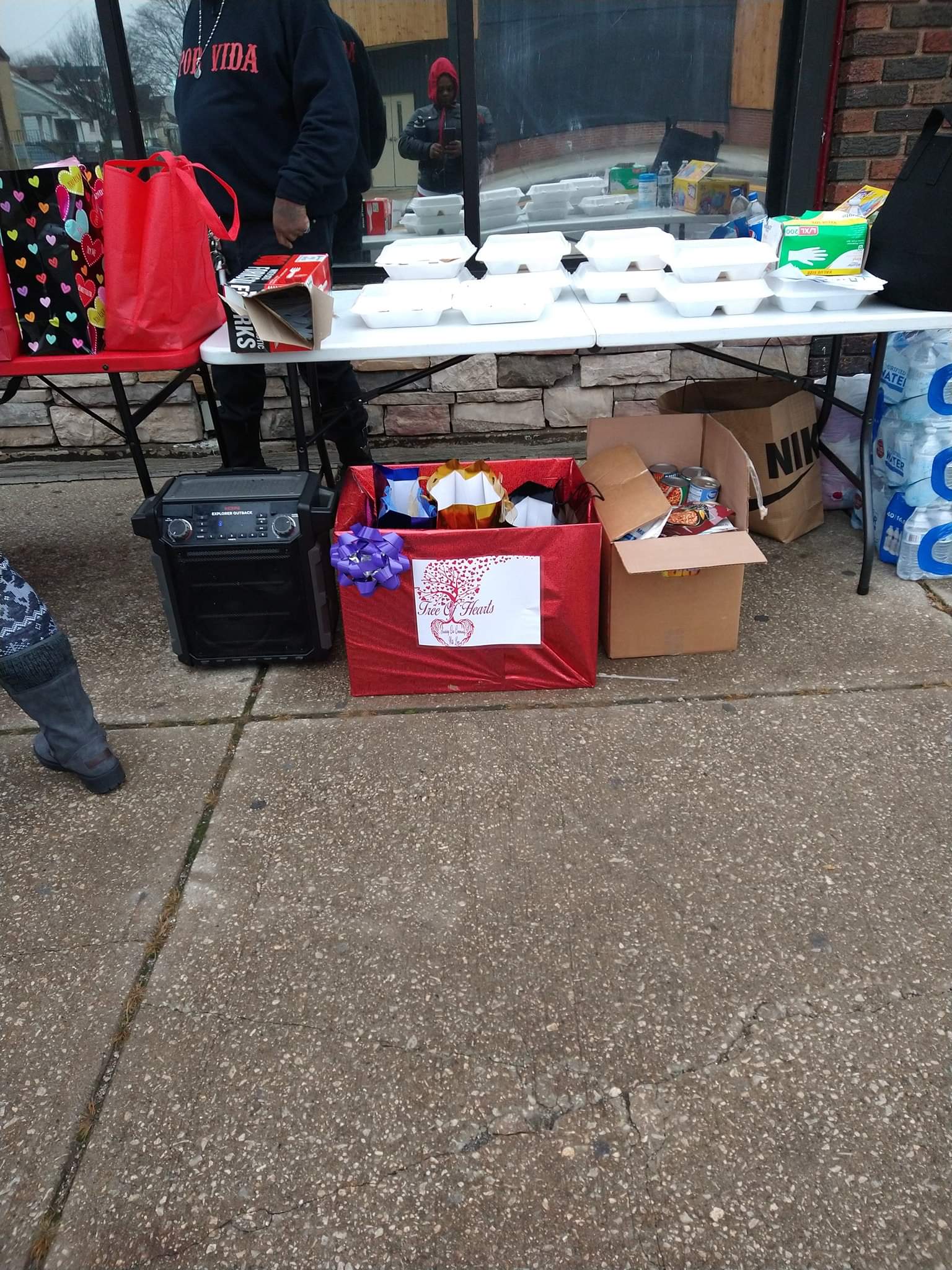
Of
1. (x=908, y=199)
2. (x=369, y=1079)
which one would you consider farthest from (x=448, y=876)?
(x=908, y=199)

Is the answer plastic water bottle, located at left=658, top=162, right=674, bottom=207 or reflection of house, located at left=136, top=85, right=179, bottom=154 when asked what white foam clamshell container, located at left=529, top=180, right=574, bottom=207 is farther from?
reflection of house, located at left=136, top=85, right=179, bottom=154

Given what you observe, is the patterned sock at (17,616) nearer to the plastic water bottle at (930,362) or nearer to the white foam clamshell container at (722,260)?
the white foam clamshell container at (722,260)

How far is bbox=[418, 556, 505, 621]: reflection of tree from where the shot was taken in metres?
2.47

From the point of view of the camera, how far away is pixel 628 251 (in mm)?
3055

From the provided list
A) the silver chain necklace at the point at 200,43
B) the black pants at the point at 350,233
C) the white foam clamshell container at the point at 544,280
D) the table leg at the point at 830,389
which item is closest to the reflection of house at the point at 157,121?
the black pants at the point at 350,233

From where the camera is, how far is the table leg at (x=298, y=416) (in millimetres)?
2811

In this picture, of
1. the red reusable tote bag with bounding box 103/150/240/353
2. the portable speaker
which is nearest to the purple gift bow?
the portable speaker

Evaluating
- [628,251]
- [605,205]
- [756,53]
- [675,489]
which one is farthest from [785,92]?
[675,489]

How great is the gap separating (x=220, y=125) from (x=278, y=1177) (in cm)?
306

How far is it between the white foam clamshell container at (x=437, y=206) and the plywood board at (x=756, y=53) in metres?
1.23

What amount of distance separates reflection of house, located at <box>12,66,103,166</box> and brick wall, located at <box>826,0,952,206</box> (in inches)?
121

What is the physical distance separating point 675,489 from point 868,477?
743 mm

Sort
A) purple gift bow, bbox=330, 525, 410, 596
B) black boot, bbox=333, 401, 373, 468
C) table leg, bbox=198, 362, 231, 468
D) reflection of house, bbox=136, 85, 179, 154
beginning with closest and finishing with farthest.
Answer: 1. purple gift bow, bbox=330, 525, 410, 596
2. table leg, bbox=198, 362, 231, 468
3. black boot, bbox=333, 401, 373, 468
4. reflection of house, bbox=136, 85, 179, 154

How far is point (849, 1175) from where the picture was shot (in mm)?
1474
